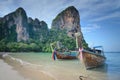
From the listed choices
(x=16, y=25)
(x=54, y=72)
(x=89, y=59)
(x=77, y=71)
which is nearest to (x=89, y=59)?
(x=89, y=59)

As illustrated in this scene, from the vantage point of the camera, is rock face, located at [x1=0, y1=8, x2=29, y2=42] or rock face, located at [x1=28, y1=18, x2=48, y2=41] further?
rock face, located at [x1=28, y1=18, x2=48, y2=41]

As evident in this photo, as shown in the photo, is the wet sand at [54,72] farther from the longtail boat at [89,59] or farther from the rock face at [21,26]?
the rock face at [21,26]

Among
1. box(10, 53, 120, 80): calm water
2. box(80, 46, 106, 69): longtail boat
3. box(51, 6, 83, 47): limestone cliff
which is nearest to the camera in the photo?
box(10, 53, 120, 80): calm water

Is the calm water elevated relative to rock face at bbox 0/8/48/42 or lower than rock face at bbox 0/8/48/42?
lower

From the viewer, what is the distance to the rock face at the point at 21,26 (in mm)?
28766

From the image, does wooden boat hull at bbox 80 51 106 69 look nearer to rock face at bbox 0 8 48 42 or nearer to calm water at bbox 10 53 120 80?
calm water at bbox 10 53 120 80

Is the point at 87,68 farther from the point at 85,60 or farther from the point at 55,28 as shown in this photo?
the point at 55,28

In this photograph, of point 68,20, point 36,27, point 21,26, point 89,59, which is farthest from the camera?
point 36,27

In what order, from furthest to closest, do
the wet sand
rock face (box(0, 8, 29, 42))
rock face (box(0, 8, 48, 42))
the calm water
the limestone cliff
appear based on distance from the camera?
rock face (box(0, 8, 48, 42))
rock face (box(0, 8, 29, 42))
the limestone cliff
the calm water
the wet sand

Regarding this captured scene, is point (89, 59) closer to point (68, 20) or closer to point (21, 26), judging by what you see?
point (68, 20)

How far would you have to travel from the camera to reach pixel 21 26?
98.3ft

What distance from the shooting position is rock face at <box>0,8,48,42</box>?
2877 cm

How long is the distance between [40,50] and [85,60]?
15232 mm

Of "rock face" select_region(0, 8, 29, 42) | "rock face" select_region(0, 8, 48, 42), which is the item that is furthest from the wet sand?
"rock face" select_region(0, 8, 29, 42)
